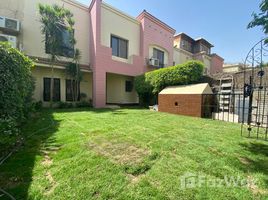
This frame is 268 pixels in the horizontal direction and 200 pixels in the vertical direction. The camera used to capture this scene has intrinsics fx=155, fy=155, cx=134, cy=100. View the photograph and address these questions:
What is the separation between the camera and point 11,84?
12.6 feet

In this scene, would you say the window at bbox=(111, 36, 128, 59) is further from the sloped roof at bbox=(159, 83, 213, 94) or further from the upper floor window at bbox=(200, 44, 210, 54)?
the upper floor window at bbox=(200, 44, 210, 54)

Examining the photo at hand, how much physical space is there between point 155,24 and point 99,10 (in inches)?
245

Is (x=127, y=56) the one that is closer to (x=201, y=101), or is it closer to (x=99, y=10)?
(x=99, y=10)

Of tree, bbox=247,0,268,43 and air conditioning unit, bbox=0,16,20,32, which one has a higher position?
air conditioning unit, bbox=0,16,20,32

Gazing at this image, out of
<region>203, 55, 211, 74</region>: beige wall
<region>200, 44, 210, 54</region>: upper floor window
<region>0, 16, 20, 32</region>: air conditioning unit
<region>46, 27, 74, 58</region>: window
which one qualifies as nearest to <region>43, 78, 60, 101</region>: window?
<region>46, 27, 74, 58</region>: window

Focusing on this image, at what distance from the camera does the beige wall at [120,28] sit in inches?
488

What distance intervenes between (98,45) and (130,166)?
1063 centimetres

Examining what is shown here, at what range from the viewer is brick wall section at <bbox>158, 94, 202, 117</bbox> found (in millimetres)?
7562

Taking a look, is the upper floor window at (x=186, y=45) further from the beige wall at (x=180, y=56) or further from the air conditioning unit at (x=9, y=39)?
the air conditioning unit at (x=9, y=39)

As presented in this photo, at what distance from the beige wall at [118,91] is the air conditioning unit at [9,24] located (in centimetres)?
757

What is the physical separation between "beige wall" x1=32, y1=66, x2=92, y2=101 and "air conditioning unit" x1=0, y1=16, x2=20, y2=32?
2.63 metres

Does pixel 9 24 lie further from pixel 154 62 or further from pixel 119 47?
pixel 154 62

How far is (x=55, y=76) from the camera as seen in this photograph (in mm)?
11844

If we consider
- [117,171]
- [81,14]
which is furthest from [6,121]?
[81,14]
